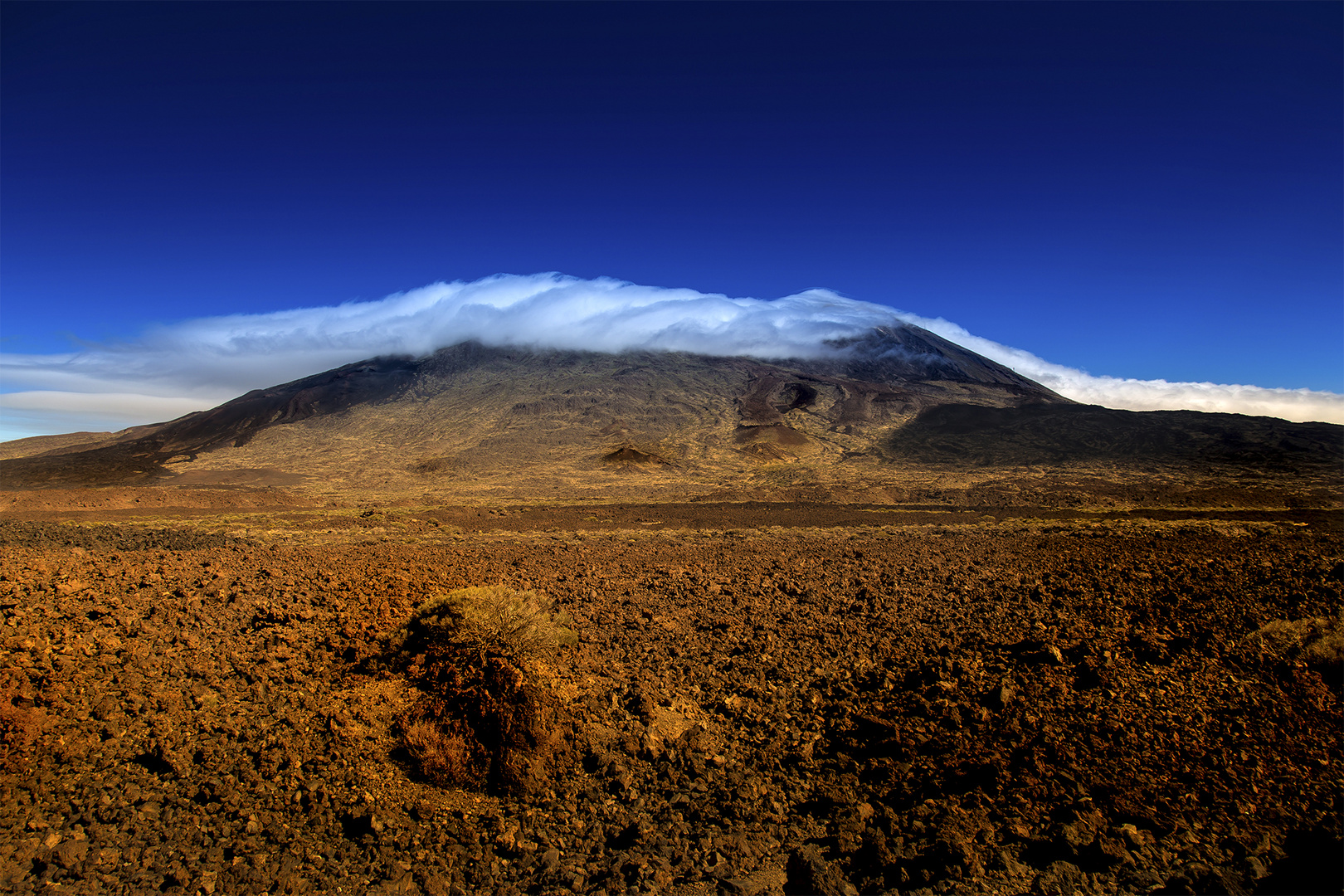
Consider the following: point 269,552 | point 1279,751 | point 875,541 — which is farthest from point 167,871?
point 875,541

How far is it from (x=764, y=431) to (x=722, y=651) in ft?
165

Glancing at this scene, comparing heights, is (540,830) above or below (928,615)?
below

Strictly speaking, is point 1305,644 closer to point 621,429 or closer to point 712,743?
point 712,743

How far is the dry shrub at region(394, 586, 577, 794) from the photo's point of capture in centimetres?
457

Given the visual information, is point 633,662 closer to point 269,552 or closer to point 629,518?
point 269,552

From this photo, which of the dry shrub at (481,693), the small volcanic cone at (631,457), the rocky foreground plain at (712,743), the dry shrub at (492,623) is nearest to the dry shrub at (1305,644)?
the rocky foreground plain at (712,743)

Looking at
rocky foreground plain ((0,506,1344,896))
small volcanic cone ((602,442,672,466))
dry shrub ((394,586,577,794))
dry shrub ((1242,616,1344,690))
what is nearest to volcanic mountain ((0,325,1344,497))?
small volcanic cone ((602,442,672,466))

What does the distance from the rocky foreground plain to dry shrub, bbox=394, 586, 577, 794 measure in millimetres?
99

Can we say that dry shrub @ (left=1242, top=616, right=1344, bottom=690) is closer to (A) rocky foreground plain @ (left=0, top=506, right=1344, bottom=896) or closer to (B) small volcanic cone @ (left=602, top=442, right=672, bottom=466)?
(A) rocky foreground plain @ (left=0, top=506, right=1344, bottom=896)

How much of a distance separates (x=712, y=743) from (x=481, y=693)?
1.89 m

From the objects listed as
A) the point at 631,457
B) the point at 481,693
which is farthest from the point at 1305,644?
the point at 631,457

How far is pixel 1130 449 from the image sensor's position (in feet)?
141

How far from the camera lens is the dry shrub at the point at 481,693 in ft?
15.0

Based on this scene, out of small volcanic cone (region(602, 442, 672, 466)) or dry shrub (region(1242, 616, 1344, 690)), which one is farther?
small volcanic cone (region(602, 442, 672, 466))
